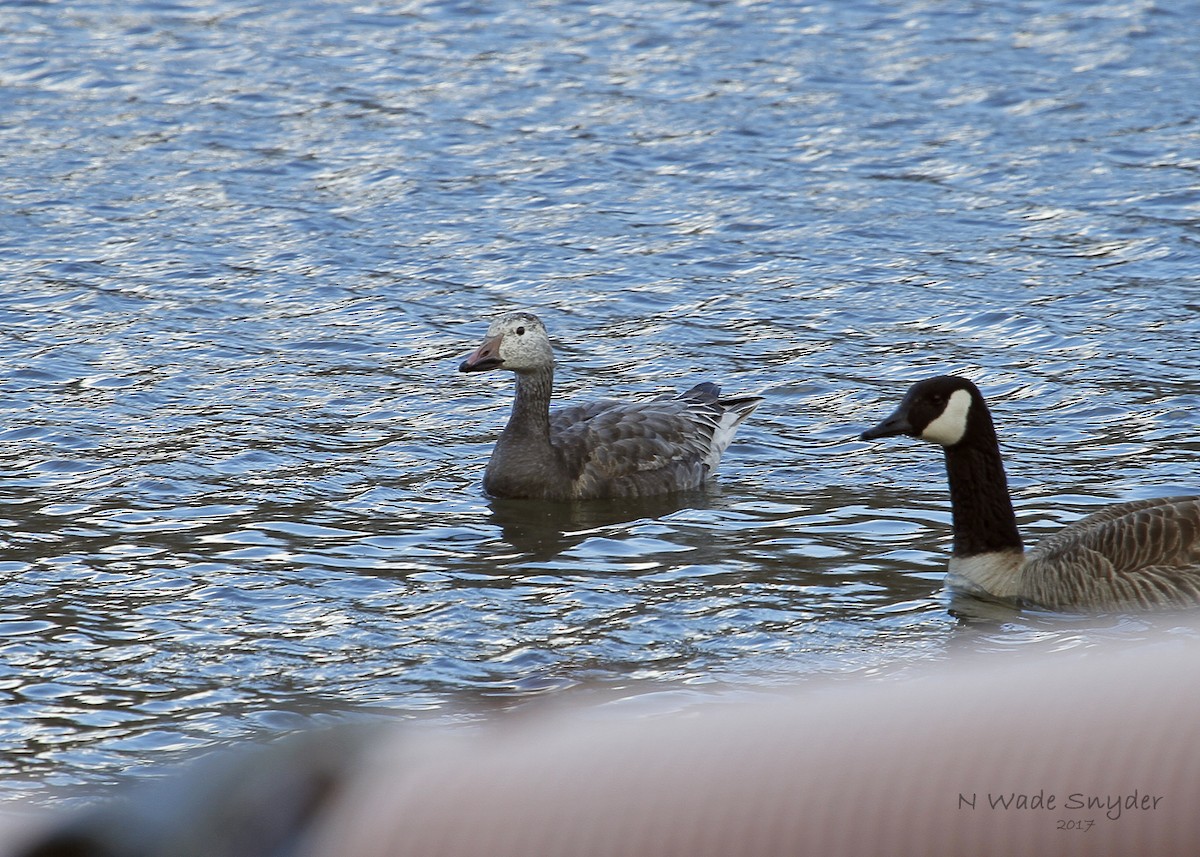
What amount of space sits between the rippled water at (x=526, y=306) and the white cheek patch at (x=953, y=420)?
729mm

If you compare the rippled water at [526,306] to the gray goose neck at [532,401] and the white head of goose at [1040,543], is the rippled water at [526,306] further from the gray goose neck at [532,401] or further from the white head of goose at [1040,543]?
the gray goose neck at [532,401]

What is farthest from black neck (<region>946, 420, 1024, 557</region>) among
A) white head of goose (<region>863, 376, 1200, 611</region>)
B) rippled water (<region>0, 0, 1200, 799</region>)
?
rippled water (<region>0, 0, 1200, 799</region>)

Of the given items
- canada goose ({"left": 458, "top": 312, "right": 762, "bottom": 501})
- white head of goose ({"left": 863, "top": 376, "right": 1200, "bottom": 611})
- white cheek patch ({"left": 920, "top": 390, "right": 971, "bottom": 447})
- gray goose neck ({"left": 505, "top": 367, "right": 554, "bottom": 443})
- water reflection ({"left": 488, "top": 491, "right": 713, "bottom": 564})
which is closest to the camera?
white head of goose ({"left": 863, "top": 376, "right": 1200, "bottom": 611})

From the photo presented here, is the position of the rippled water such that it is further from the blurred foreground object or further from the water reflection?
the blurred foreground object

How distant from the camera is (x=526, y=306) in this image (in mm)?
14406

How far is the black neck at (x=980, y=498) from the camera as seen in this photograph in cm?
894

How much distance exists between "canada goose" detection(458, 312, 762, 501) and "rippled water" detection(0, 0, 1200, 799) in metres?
0.24

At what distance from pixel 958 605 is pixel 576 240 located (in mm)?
7853

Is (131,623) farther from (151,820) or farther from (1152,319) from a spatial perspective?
(1152,319)

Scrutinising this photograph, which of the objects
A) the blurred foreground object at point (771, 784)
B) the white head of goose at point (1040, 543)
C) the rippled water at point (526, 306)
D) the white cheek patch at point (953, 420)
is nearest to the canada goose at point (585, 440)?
the rippled water at point (526, 306)

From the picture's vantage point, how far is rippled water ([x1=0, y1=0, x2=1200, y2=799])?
8250mm

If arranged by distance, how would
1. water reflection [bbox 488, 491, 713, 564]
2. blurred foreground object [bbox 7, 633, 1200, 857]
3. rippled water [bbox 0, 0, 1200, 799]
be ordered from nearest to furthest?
1. blurred foreground object [bbox 7, 633, 1200, 857]
2. rippled water [bbox 0, 0, 1200, 799]
3. water reflection [bbox 488, 491, 713, 564]

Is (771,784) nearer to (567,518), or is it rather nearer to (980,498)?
(980,498)

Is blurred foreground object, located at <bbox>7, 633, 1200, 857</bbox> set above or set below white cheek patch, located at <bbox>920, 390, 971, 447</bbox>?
above
